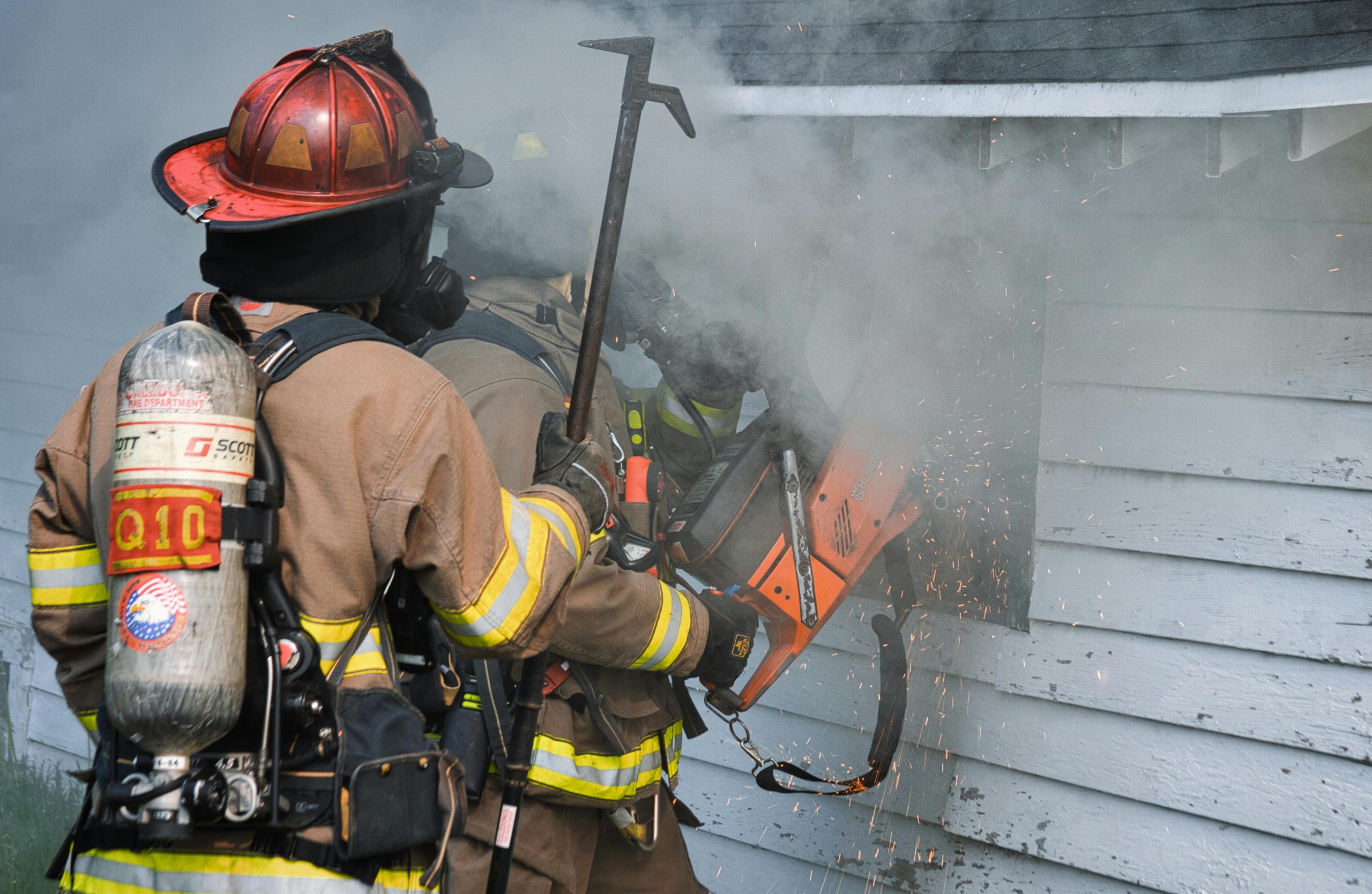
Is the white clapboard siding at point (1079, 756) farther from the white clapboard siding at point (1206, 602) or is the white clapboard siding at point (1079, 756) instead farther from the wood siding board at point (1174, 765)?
the white clapboard siding at point (1206, 602)

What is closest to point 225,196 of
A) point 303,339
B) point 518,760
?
point 303,339

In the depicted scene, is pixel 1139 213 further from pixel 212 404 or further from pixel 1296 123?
pixel 212 404

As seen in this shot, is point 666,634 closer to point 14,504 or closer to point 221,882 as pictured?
point 221,882

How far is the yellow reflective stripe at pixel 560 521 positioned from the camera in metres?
1.79

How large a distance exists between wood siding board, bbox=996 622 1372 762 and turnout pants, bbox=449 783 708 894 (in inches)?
46.5

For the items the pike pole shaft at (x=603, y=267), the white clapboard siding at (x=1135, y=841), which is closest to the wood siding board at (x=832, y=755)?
the white clapboard siding at (x=1135, y=841)

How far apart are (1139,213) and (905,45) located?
2.78ft

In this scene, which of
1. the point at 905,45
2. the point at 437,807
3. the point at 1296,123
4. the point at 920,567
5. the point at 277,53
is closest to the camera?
the point at 437,807

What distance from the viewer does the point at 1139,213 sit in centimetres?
295

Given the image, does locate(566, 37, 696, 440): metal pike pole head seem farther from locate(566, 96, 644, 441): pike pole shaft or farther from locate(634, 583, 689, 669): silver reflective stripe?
locate(634, 583, 689, 669): silver reflective stripe

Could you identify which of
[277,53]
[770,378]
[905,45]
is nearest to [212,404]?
[770,378]

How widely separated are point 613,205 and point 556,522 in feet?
2.72

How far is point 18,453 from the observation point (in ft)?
18.9

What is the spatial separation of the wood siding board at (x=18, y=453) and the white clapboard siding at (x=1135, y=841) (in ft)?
17.3
